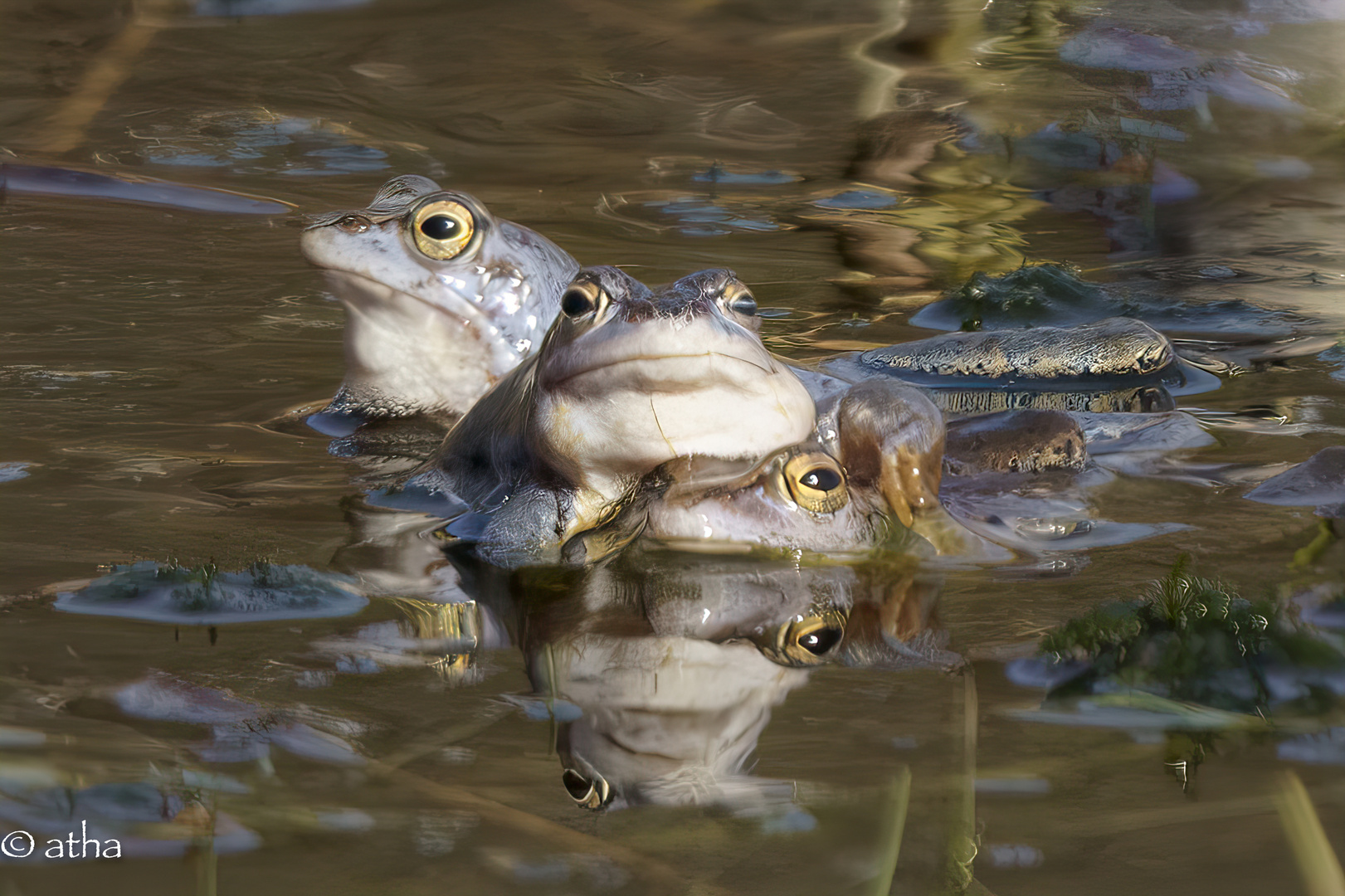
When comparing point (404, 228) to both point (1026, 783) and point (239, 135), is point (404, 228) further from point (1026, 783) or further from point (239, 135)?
point (239, 135)

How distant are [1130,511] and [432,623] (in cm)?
209

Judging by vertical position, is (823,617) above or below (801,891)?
below

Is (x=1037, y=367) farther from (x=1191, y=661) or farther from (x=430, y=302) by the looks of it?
(x=1191, y=661)

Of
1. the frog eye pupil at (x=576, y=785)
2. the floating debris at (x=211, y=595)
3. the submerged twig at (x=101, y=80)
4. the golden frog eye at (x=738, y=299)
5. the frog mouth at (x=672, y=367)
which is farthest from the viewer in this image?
the submerged twig at (x=101, y=80)

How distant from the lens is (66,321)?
20.3 feet

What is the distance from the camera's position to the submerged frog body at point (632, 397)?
3.34 meters

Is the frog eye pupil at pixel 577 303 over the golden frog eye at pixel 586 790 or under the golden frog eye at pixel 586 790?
over

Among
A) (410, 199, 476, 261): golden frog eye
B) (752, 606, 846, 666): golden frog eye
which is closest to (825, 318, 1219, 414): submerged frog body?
(410, 199, 476, 261): golden frog eye

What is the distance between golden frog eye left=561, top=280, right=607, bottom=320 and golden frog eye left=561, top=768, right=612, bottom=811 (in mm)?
1443

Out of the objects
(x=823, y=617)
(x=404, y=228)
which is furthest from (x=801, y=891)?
(x=404, y=228)

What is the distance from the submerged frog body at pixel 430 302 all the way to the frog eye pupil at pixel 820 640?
2522 millimetres

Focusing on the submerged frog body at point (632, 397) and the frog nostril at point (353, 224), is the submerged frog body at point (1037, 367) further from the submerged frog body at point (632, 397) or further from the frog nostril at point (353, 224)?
the submerged frog body at point (632, 397)

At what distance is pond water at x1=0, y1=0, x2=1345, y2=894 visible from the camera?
2150 mm

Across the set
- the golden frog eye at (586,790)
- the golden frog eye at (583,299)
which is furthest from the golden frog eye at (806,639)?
the golden frog eye at (583,299)
